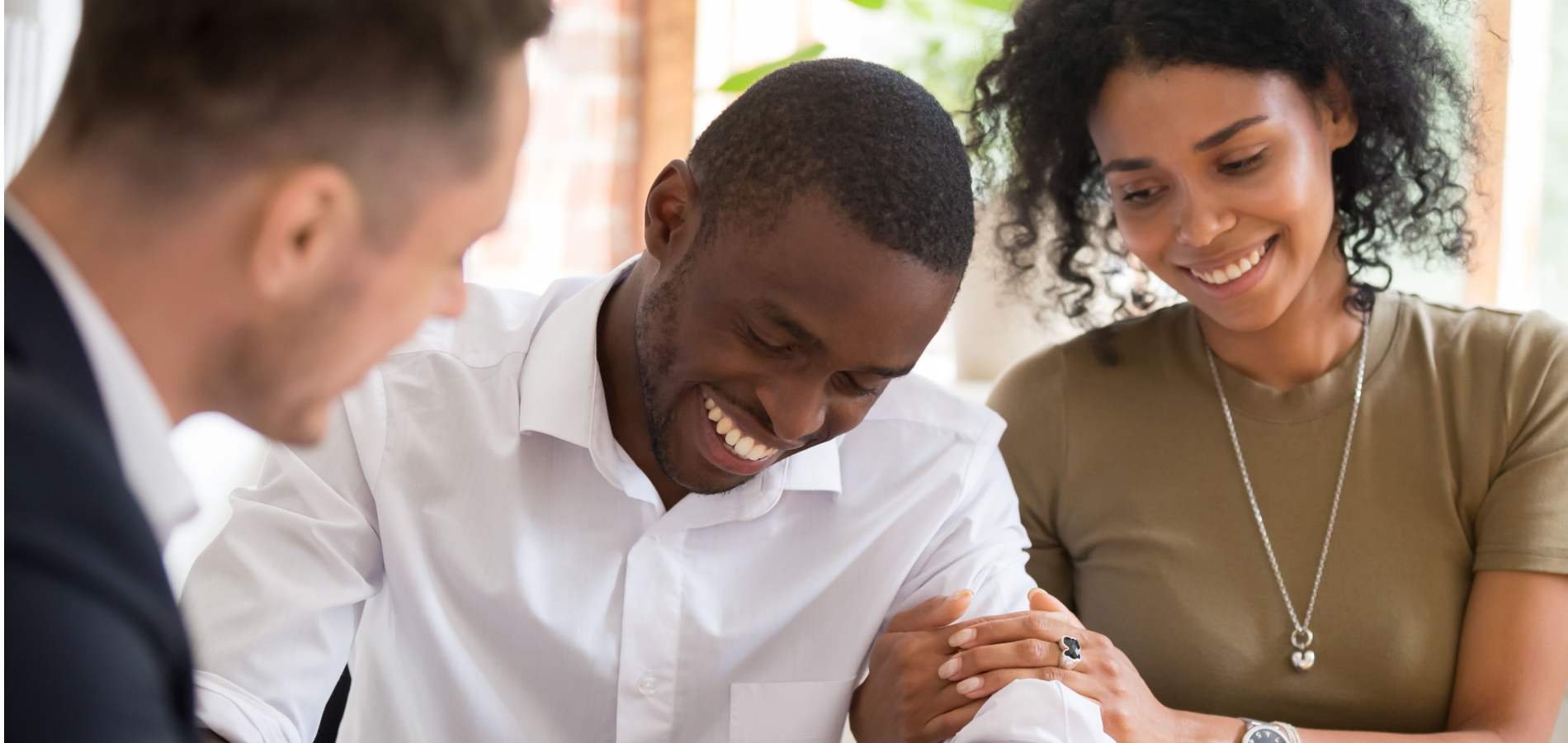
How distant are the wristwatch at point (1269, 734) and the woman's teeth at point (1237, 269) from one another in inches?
21.1

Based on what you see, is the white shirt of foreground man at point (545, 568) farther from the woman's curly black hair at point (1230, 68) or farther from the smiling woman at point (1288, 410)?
the woman's curly black hair at point (1230, 68)

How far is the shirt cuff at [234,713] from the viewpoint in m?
1.06

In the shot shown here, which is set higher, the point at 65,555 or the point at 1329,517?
the point at 65,555

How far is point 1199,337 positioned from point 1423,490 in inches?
13.6

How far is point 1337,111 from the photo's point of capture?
1.56 meters

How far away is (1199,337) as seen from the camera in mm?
1672

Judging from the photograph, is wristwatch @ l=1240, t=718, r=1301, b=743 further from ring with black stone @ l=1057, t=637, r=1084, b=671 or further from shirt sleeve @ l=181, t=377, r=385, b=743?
shirt sleeve @ l=181, t=377, r=385, b=743

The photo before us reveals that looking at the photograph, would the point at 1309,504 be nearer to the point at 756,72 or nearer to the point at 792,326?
the point at 792,326

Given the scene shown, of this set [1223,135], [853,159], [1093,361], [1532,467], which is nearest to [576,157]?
[1093,361]

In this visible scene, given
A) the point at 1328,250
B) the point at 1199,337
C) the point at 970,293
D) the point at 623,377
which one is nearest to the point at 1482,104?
the point at 1328,250

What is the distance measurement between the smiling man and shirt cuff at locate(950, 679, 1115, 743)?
4 centimetres

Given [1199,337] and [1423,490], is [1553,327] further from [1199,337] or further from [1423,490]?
[1199,337]

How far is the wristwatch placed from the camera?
1.34m

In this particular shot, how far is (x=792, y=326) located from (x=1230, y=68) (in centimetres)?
74
